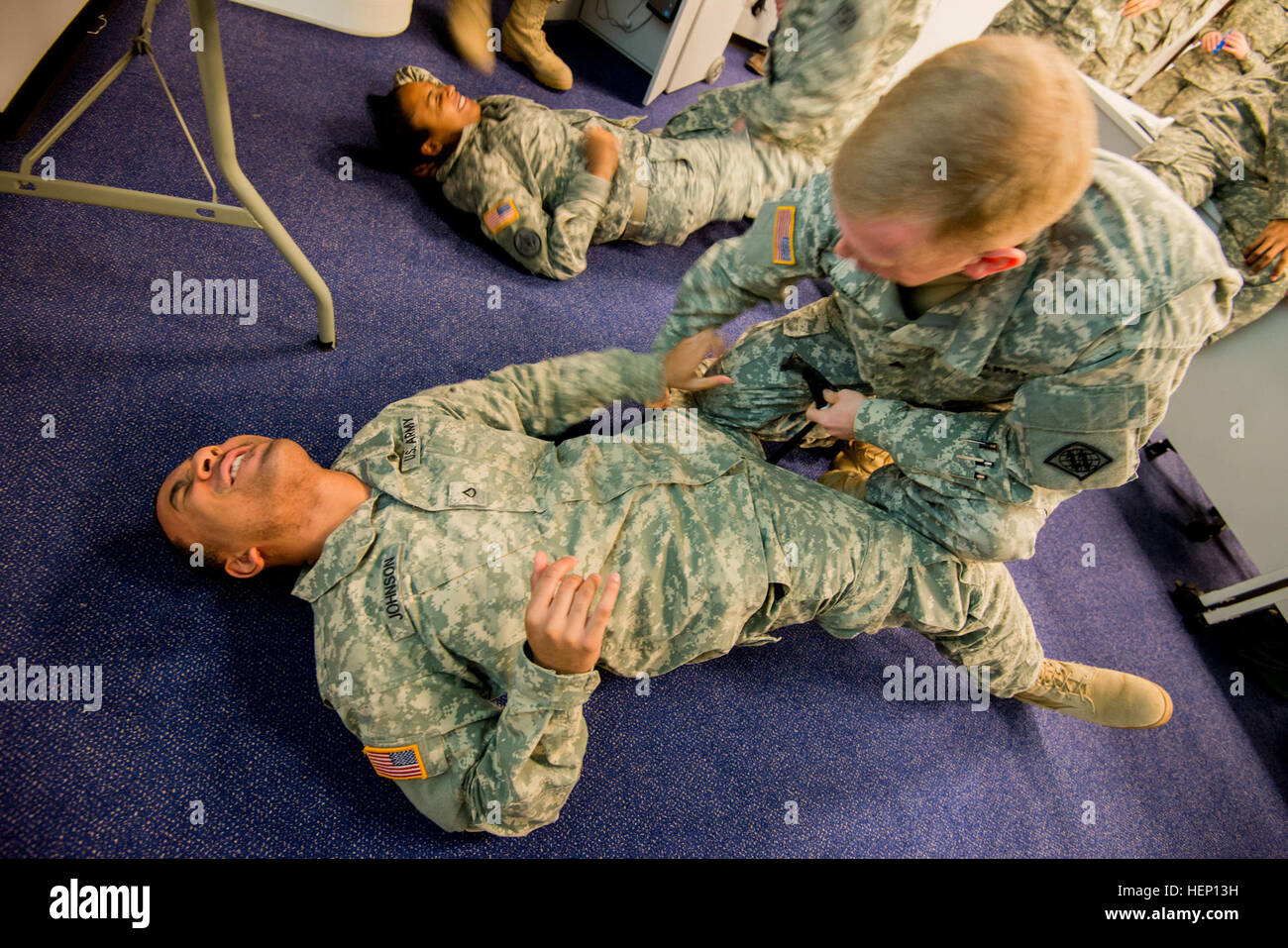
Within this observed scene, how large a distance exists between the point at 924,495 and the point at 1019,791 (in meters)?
0.88

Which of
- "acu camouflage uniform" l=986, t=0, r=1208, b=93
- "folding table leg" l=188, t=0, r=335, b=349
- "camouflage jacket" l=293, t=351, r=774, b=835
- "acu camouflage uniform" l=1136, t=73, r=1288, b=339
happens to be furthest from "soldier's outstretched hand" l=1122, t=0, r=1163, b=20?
"folding table leg" l=188, t=0, r=335, b=349

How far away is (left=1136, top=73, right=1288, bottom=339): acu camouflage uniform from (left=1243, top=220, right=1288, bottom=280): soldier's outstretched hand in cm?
2

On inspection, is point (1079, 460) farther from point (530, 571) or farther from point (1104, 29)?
point (1104, 29)

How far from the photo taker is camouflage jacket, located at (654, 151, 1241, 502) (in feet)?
3.54

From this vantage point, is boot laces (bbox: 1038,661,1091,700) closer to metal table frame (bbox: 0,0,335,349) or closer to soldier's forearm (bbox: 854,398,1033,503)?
soldier's forearm (bbox: 854,398,1033,503)

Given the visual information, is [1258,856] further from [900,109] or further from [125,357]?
[125,357]

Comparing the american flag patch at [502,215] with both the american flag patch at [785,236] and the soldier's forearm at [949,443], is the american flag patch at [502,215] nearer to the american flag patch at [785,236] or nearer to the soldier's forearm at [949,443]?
the american flag patch at [785,236]

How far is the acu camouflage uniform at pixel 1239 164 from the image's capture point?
77.3 inches

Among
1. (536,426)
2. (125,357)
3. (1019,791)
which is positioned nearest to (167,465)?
(125,357)

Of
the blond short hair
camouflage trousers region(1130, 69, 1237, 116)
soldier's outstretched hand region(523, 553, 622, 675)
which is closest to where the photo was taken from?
the blond short hair

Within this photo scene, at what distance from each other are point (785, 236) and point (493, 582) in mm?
928

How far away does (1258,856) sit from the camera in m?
1.80

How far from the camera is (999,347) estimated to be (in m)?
1.27

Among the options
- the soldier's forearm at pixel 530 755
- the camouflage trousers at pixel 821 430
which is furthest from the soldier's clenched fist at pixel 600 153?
the soldier's forearm at pixel 530 755
